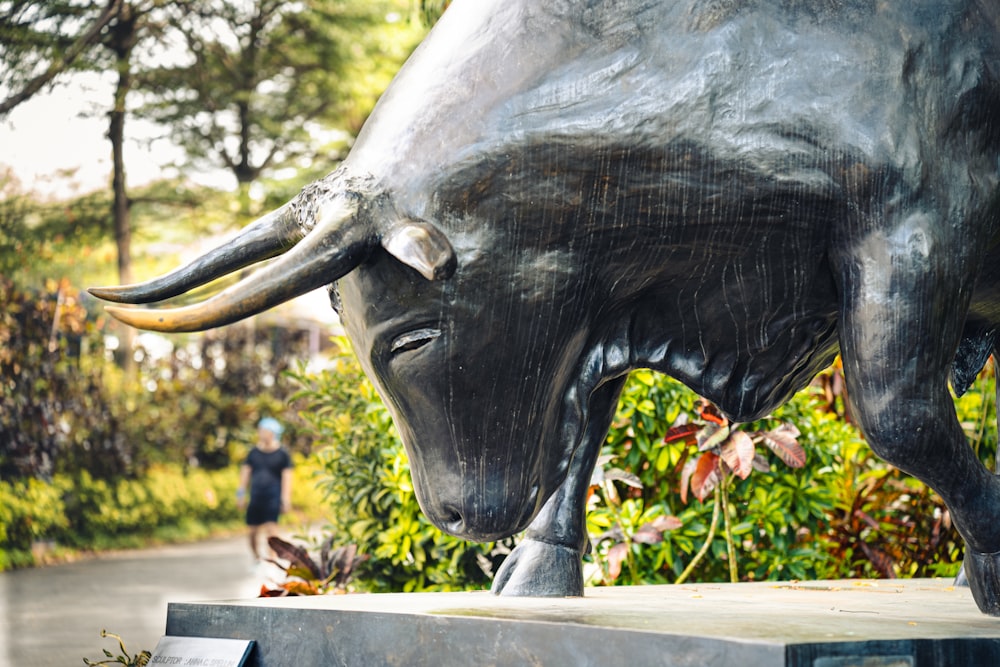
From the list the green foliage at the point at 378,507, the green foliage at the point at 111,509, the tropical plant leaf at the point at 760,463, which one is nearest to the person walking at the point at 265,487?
the green foliage at the point at 111,509

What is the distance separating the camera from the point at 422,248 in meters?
2.34

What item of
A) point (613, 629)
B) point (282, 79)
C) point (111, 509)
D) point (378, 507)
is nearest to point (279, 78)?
point (282, 79)

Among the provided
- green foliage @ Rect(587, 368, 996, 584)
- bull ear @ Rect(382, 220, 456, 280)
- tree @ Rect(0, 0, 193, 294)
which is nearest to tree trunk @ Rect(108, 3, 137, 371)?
tree @ Rect(0, 0, 193, 294)

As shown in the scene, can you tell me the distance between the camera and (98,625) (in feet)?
28.6

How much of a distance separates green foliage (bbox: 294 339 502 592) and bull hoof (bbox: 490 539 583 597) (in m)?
1.46

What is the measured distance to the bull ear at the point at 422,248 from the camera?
7.63ft

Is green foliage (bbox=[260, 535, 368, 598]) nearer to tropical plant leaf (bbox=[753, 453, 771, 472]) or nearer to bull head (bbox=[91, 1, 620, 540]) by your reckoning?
tropical plant leaf (bbox=[753, 453, 771, 472])

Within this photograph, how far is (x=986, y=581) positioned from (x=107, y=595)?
350 inches

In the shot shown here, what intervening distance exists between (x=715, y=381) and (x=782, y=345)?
178 mm

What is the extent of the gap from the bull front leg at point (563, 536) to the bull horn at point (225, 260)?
1.00 m

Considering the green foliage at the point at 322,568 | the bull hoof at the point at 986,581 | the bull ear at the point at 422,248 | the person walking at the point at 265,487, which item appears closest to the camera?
the bull ear at the point at 422,248

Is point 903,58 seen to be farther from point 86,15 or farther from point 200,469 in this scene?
point 200,469

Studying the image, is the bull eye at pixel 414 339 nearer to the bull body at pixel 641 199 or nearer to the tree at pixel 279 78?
the bull body at pixel 641 199

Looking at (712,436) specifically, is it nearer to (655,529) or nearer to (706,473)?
(706,473)
